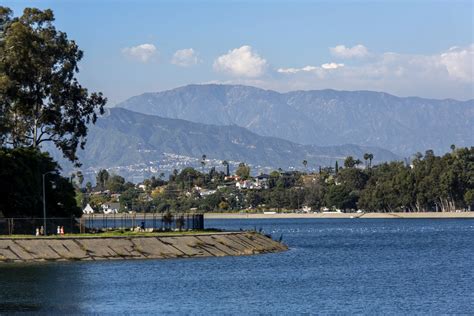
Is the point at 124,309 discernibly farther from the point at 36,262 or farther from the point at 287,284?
the point at 36,262

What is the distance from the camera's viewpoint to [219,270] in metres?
91.8

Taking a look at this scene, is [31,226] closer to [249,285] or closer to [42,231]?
[42,231]

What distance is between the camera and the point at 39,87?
5256 inches

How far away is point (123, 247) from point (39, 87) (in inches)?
1433

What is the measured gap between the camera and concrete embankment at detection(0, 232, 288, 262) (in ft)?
326

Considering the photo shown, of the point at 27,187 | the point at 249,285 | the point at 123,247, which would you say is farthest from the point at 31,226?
the point at 249,285

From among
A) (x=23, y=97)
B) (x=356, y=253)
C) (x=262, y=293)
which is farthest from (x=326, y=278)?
(x=23, y=97)

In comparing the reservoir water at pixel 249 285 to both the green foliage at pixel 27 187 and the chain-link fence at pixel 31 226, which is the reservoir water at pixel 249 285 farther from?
the green foliage at pixel 27 187

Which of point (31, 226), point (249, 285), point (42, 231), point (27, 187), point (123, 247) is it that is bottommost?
point (249, 285)

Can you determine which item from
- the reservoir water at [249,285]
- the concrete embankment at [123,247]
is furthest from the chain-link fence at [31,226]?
the reservoir water at [249,285]

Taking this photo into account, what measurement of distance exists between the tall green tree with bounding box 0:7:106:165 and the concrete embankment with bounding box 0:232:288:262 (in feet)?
90.5

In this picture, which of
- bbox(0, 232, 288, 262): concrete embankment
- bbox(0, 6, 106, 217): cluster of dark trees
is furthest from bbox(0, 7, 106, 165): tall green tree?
bbox(0, 232, 288, 262): concrete embankment

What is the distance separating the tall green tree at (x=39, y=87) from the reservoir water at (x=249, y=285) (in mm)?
37213

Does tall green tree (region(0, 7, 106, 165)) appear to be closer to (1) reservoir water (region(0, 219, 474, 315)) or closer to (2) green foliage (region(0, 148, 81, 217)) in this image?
(2) green foliage (region(0, 148, 81, 217))
